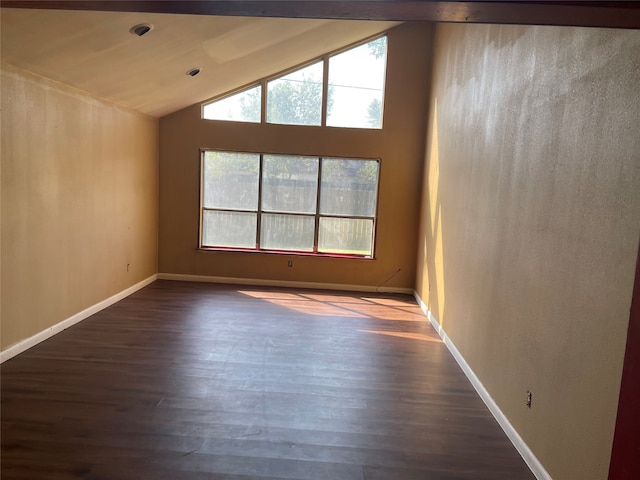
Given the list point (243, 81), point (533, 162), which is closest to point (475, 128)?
point (533, 162)

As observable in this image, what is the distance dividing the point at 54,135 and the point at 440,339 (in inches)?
170

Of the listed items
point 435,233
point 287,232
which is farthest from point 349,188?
point 435,233

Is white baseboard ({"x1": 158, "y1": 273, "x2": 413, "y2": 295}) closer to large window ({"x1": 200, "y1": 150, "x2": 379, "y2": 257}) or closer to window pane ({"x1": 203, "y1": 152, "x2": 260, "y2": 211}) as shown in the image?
large window ({"x1": 200, "y1": 150, "x2": 379, "y2": 257})

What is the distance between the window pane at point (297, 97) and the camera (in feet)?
20.1

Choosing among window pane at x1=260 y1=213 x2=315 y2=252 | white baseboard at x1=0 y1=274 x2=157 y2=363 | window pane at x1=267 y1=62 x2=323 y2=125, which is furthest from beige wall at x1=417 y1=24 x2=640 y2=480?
white baseboard at x1=0 y1=274 x2=157 y2=363

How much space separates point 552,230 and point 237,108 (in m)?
5.10

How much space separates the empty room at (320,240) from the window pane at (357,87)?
0.03 m

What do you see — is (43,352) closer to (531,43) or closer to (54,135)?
(54,135)

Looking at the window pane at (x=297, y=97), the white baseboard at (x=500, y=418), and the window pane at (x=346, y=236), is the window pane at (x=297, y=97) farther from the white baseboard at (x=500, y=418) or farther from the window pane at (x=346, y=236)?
the white baseboard at (x=500, y=418)

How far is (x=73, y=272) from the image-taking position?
4117 mm

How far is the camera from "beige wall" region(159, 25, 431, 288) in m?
6.02

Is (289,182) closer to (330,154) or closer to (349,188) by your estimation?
(330,154)

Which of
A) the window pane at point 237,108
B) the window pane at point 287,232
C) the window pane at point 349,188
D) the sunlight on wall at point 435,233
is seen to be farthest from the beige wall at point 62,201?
the sunlight on wall at point 435,233

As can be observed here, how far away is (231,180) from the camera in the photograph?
20.7ft
